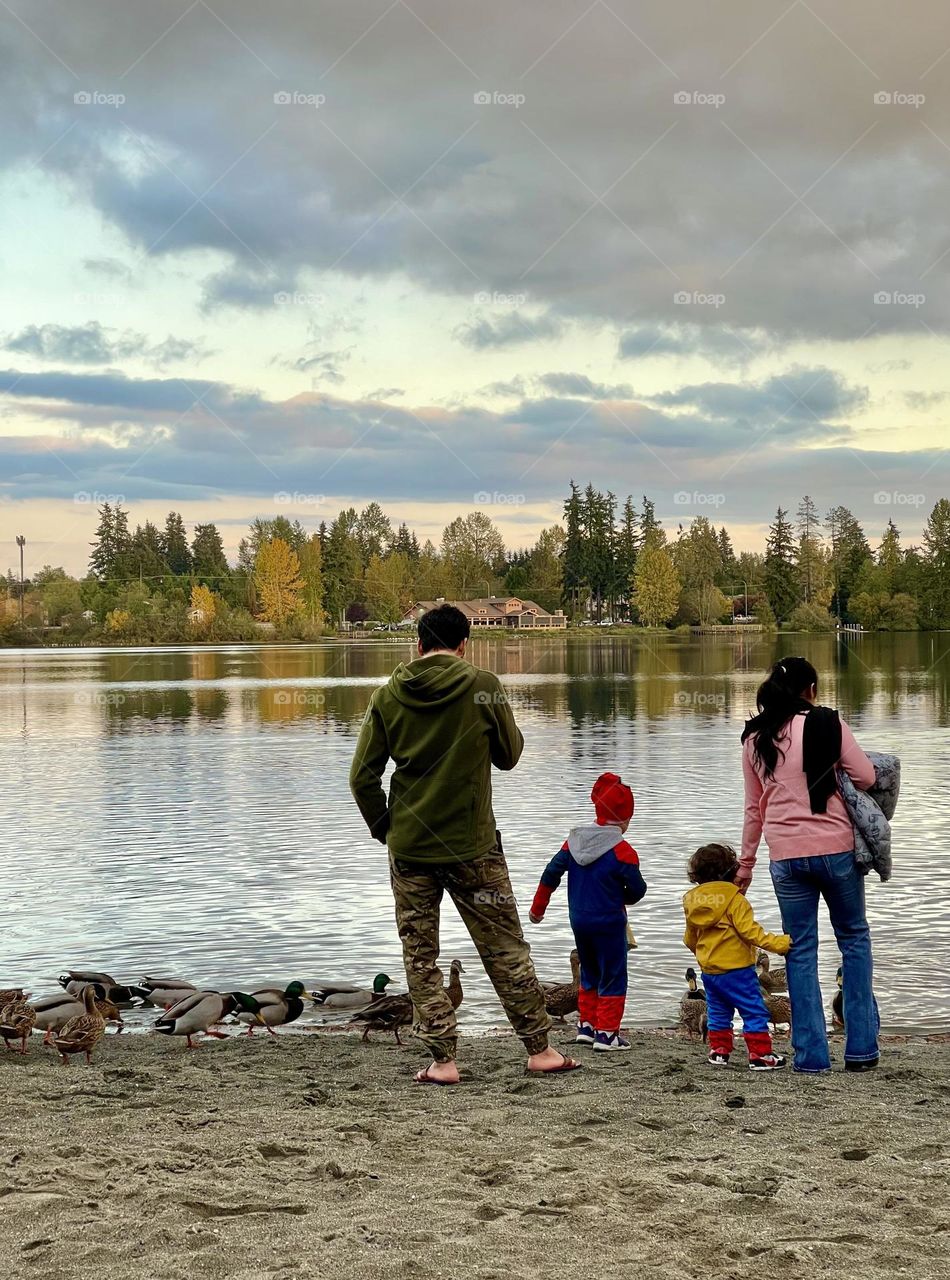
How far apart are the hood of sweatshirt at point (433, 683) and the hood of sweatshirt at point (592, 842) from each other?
4.20 ft

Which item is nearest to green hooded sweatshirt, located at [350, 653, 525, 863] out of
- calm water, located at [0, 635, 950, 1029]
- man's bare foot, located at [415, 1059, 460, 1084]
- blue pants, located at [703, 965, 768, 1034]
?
man's bare foot, located at [415, 1059, 460, 1084]

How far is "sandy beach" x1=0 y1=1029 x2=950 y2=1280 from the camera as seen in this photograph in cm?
439

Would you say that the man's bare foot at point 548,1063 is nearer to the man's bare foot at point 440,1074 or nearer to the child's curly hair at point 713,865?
the man's bare foot at point 440,1074

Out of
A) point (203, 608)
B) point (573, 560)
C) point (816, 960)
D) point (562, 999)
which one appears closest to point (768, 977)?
point (562, 999)

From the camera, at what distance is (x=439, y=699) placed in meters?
6.59

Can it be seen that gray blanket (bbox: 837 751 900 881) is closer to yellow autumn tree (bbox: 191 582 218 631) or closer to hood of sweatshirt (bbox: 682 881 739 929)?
hood of sweatshirt (bbox: 682 881 739 929)

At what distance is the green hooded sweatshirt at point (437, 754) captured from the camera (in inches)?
259

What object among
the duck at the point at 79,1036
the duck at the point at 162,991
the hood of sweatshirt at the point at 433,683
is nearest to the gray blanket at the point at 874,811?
the hood of sweatshirt at the point at 433,683

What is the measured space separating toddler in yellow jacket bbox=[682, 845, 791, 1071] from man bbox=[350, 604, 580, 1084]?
3.05 feet

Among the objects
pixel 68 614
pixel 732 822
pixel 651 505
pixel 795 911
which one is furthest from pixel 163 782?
pixel 651 505

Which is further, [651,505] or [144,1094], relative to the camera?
[651,505]

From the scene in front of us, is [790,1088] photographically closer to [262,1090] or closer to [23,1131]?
[262,1090]

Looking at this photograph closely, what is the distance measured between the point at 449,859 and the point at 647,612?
167m

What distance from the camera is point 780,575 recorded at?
564ft
